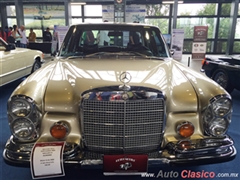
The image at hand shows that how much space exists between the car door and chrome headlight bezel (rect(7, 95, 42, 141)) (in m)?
3.38

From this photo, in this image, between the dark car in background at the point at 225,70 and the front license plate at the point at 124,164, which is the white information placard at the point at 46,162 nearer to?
the front license plate at the point at 124,164

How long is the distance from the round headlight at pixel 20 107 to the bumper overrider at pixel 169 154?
0.28 meters

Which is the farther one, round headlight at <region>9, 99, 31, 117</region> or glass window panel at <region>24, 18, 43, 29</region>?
glass window panel at <region>24, 18, 43, 29</region>

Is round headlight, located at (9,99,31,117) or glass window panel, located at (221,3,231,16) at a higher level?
glass window panel, located at (221,3,231,16)

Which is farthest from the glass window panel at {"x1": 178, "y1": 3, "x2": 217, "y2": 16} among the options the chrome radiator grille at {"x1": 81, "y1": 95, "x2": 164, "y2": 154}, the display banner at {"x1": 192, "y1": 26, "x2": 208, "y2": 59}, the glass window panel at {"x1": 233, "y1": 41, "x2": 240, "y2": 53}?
the chrome radiator grille at {"x1": 81, "y1": 95, "x2": 164, "y2": 154}

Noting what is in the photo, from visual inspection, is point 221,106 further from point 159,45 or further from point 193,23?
point 193,23

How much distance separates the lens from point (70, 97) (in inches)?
79.7

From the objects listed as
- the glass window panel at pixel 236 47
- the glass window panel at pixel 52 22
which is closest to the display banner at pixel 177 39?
the glass window panel at pixel 236 47

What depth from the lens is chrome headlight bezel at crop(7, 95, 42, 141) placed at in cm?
196

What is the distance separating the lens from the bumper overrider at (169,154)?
1.89 meters

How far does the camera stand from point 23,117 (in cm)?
197

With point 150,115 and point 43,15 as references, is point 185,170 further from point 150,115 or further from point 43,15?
point 43,15

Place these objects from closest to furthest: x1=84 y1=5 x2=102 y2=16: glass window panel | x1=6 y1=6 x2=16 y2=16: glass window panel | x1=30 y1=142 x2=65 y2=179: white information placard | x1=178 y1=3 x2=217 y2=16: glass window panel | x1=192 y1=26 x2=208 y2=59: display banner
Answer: x1=30 y1=142 x2=65 y2=179: white information placard < x1=192 y1=26 x2=208 y2=59: display banner < x1=178 y1=3 x2=217 y2=16: glass window panel < x1=84 y1=5 x2=102 y2=16: glass window panel < x1=6 y1=6 x2=16 y2=16: glass window panel

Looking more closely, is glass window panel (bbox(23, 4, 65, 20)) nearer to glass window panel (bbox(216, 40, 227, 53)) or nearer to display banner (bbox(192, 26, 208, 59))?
display banner (bbox(192, 26, 208, 59))
